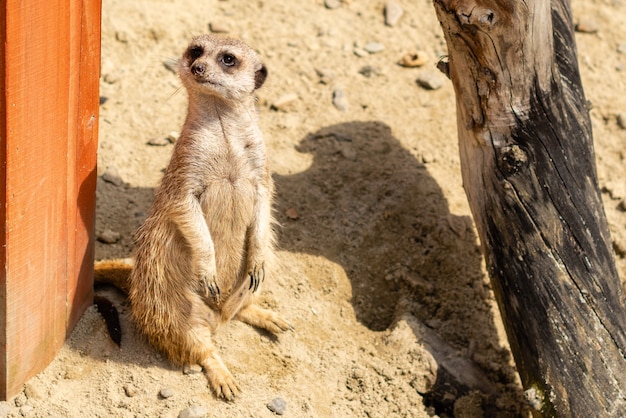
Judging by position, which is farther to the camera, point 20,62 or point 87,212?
point 87,212

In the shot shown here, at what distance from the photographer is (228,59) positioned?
111 inches

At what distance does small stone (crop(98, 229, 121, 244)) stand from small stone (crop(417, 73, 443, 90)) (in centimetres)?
186

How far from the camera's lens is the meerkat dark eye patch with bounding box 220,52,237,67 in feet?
9.21

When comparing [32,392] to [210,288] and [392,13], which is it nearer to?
[210,288]

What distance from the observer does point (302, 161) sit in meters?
3.97

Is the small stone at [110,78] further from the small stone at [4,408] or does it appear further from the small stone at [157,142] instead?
the small stone at [4,408]

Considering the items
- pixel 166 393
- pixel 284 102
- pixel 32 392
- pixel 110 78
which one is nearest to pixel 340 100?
pixel 284 102

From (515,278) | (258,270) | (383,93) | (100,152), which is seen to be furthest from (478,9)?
(100,152)

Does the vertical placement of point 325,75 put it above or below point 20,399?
above

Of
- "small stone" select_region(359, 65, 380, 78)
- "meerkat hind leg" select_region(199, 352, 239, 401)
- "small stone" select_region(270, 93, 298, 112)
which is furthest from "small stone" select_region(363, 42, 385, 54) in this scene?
"meerkat hind leg" select_region(199, 352, 239, 401)

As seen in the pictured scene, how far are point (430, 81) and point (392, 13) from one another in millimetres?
612

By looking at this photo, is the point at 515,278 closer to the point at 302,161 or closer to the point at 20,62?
the point at 302,161

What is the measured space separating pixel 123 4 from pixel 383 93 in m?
1.53

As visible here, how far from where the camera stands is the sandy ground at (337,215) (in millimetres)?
2895
